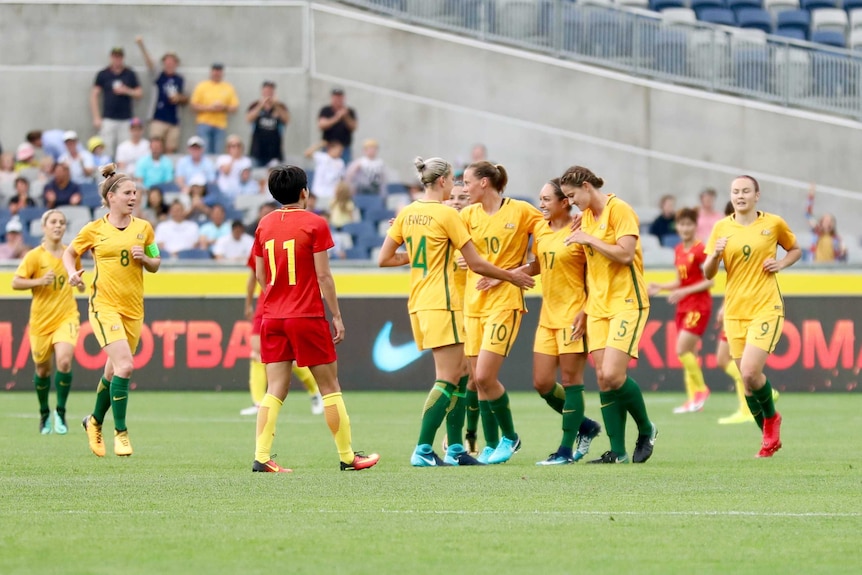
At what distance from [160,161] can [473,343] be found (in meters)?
14.9

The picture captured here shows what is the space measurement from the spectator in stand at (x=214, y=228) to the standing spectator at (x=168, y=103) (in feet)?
12.2

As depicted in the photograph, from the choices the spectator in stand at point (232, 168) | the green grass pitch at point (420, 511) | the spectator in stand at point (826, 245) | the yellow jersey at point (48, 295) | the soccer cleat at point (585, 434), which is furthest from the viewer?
the spectator in stand at point (232, 168)

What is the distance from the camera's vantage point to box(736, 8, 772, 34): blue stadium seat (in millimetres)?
29422

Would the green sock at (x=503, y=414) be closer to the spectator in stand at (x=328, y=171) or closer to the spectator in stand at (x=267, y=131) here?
the spectator in stand at (x=328, y=171)

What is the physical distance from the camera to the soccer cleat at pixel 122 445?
12.2 metres

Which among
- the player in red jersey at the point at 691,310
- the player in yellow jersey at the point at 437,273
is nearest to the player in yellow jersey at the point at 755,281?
the player in yellow jersey at the point at 437,273

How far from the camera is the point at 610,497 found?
916cm

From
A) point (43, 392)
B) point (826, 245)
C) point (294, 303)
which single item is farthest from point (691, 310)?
point (294, 303)

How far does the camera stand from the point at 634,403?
11.5 metres

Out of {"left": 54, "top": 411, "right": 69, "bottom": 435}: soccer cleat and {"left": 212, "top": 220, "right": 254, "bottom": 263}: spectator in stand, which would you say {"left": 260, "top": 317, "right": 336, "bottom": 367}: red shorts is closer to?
{"left": 54, "top": 411, "right": 69, "bottom": 435}: soccer cleat

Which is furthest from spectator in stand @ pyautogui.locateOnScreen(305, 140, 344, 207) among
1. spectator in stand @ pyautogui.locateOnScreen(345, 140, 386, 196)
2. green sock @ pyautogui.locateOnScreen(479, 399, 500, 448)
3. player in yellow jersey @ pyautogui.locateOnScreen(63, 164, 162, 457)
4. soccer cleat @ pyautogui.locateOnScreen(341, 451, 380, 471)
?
soccer cleat @ pyautogui.locateOnScreen(341, 451, 380, 471)

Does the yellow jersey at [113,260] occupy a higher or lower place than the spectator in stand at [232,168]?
lower

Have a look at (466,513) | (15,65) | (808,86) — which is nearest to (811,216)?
(808,86)

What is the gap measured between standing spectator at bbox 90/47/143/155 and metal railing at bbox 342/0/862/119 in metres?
5.06
